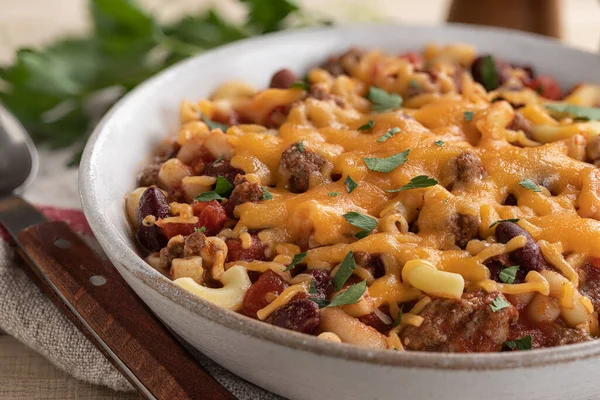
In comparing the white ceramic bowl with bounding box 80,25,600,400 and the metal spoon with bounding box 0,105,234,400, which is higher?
the white ceramic bowl with bounding box 80,25,600,400

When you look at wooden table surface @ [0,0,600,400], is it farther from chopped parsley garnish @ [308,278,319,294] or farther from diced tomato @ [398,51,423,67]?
chopped parsley garnish @ [308,278,319,294]

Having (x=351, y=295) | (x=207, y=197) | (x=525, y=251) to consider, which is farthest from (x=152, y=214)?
(x=525, y=251)

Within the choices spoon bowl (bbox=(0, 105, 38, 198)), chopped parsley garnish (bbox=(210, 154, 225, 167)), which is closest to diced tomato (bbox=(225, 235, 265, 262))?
chopped parsley garnish (bbox=(210, 154, 225, 167))

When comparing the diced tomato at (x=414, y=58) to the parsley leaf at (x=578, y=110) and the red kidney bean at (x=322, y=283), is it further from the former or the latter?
the red kidney bean at (x=322, y=283)

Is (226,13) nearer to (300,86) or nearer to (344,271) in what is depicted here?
(300,86)

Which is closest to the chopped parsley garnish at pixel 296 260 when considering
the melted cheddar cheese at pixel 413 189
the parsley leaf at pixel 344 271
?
the melted cheddar cheese at pixel 413 189

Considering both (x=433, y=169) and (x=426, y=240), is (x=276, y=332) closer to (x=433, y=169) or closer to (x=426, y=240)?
(x=426, y=240)
